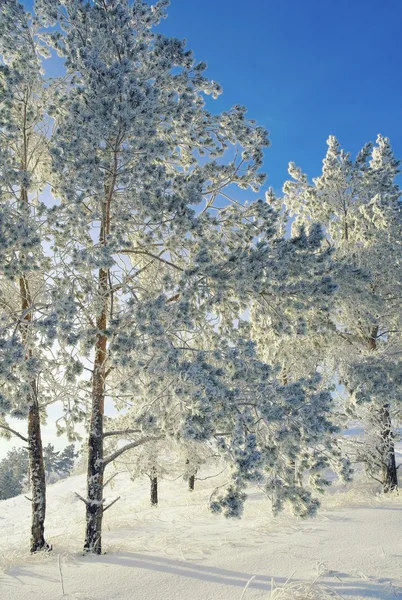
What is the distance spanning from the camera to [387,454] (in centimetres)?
1211

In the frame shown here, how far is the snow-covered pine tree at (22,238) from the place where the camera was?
558cm

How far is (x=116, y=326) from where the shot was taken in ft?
19.9

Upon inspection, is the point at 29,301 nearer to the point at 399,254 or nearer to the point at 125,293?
the point at 125,293

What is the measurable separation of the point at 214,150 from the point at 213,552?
22.0 feet

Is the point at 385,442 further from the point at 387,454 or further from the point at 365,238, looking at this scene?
the point at 365,238

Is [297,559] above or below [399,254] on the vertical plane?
below

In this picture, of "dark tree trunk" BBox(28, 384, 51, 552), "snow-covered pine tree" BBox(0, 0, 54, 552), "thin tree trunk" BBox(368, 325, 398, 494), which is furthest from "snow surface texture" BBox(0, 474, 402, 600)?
"thin tree trunk" BBox(368, 325, 398, 494)

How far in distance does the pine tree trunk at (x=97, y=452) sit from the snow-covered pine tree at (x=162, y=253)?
2 cm

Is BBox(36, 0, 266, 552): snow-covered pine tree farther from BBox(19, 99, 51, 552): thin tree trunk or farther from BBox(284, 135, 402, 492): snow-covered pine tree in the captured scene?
BBox(284, 135, 402, 492): snow-covered pine tree

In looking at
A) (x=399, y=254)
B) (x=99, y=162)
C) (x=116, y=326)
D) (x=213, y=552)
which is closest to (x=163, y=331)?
(x=116, y=326)

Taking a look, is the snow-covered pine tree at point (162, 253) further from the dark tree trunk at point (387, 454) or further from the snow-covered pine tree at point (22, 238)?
the dark tree trunk at point (387, 454)

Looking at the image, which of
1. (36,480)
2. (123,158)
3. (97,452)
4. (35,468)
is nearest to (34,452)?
(35,468)

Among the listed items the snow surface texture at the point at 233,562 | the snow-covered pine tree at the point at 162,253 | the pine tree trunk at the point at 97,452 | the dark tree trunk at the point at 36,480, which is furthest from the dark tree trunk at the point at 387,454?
the dark tree trunk at the point at 36,480

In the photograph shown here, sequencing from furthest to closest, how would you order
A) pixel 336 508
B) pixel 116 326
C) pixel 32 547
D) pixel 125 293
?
pixel 336 508 < pixel 32 547 < pixel 125 293 < pixel 116 326
